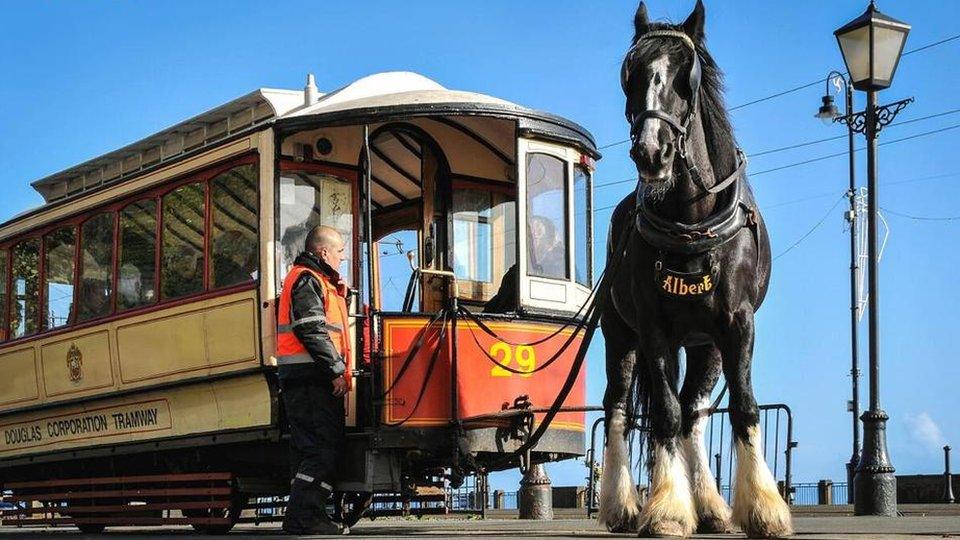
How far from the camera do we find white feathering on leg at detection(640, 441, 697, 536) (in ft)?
25.1

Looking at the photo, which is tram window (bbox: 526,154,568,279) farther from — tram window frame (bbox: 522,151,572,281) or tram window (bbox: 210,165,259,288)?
tram window (bbox: 210,165,259,288)

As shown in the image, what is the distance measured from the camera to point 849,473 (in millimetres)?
27438

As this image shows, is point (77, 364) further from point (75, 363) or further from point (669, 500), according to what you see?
point (669, 500)

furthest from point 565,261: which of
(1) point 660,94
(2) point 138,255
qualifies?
(1) point 660,94

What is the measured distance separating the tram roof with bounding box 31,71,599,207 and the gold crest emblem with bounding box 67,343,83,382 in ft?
5.08

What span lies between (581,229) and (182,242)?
3453 millimetres

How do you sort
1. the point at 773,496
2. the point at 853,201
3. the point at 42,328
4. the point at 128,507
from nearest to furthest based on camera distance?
the point at 773,496 → the point at 128,507 → the point at 42,328 → the point at 853,201

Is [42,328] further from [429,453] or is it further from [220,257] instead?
[429,453]

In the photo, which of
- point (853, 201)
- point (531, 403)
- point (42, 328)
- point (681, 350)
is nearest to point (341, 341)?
point (531, 403)

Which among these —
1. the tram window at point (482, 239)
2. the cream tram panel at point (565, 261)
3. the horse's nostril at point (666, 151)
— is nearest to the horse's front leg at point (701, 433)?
the horse's nostril at point (666, 151)

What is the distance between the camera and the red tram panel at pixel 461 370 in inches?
429

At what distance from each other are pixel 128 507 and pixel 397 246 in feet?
11.6

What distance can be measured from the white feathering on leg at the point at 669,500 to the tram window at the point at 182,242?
218 inches

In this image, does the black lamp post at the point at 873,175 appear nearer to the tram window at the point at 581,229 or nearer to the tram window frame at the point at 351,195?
the tram window at the point at 581,229
